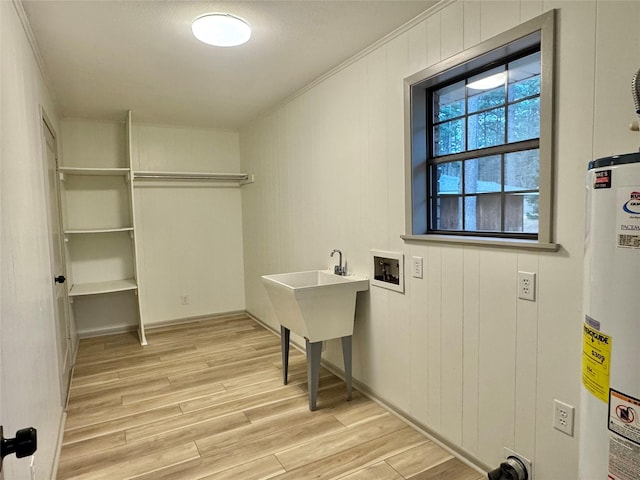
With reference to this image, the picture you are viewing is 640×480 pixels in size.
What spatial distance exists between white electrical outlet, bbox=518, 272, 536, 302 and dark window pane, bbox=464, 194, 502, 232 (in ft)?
1.24

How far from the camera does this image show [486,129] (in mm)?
2168

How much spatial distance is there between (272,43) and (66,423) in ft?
9.44

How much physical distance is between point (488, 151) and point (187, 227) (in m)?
3.97

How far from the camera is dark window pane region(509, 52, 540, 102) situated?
1.90 meters

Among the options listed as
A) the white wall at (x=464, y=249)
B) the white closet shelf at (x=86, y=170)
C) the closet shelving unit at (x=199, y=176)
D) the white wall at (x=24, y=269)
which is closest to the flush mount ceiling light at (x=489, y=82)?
the white wall at (x=464, y=249)

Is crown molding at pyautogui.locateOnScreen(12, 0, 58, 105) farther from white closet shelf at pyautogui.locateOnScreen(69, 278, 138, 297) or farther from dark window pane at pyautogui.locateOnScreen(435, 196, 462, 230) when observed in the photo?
dark window pane at pyautogui.locateOnScreen(435, 196, 462, 230)

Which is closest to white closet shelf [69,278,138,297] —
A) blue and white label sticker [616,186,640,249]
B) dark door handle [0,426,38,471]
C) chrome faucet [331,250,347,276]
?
chrome faucet [331,250,347,276]

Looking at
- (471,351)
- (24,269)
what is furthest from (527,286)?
(24,269)

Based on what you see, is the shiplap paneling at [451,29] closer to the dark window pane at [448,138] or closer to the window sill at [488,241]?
the dark window pane at [448,138]

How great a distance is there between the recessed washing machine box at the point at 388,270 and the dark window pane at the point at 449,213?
0.32 metres

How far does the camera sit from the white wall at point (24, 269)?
1382 mm

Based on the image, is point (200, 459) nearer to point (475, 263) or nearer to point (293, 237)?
point (475, 263)

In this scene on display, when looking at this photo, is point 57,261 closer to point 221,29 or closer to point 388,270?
point 221,29

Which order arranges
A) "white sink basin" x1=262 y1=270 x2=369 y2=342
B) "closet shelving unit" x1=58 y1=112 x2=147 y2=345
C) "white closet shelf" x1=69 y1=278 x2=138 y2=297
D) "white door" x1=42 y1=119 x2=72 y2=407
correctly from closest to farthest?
"white sink basin" x1=262 y1=270 x2=369 y2=342, "white door" x1=42 y1=119 x2=72 y2=407, "white closet shelf" x1=69 y1=278 x2=138 y2=297, "closet shelving unit" x1=58 y1=112 x2=147 y2=345
